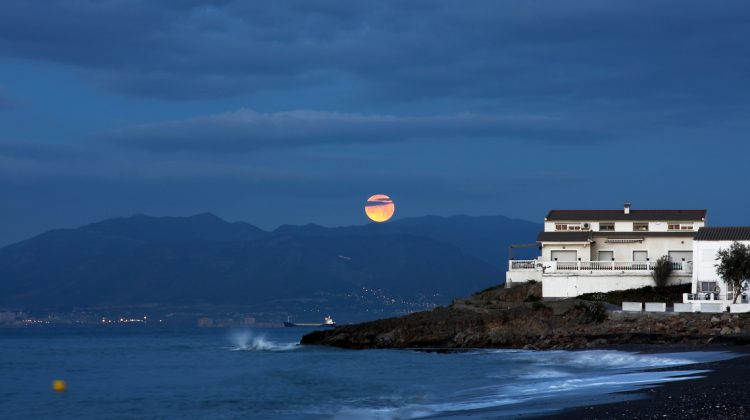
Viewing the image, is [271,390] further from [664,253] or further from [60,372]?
[664,253]

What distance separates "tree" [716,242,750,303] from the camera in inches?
2724

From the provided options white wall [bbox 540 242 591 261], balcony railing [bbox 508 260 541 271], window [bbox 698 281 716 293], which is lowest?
window [bbox 698 281 716 293]

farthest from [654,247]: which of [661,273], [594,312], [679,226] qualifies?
[594,312]

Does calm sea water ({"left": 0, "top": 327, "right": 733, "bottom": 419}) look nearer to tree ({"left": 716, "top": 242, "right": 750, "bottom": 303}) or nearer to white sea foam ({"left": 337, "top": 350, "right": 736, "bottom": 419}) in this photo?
white sea foam ({"left": 337, "top": 350, "right": 736, "bottom": 419})

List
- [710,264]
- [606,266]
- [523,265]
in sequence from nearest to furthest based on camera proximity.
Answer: [710,264] < [606,266] < [523,265]

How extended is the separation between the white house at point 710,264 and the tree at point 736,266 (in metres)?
0.75

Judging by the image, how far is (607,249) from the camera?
83000mm

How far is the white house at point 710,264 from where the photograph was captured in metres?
71.1

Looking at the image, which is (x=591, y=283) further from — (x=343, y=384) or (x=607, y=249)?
(x=343, y=384)

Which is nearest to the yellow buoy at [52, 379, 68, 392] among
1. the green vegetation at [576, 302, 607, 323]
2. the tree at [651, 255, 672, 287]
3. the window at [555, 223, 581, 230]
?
the green vegetation at [576, 302, 607, 323]

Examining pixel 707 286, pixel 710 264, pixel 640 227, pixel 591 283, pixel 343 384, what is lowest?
pixel 343 384

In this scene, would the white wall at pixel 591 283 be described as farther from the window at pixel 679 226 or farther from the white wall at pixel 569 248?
the window at pixel 679 226

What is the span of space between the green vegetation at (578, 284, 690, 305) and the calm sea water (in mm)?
11692

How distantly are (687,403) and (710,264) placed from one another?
4624 centimetres
